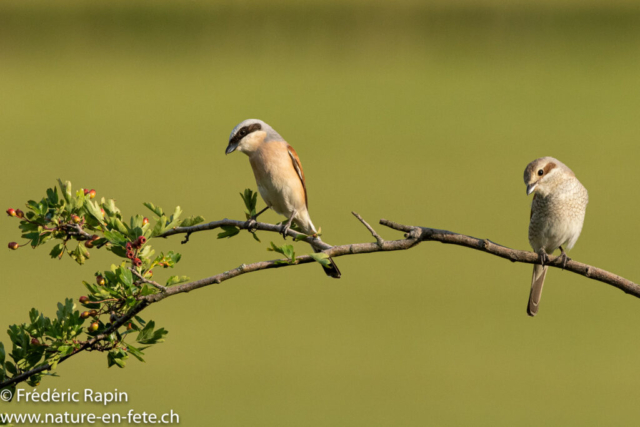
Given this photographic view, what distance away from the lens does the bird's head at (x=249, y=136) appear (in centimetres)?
296

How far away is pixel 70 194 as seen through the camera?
1.99 metres

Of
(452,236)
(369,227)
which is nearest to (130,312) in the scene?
(369,227)

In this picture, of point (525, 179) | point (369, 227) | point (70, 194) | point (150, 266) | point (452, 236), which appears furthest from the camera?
point (525, 179)

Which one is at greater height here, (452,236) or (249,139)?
(249,139)

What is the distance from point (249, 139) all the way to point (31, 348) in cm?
157

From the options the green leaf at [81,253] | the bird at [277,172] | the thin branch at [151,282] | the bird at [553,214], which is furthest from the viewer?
the bird at [277,172]

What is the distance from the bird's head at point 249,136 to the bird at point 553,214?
1.38m

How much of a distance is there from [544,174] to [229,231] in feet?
3.92

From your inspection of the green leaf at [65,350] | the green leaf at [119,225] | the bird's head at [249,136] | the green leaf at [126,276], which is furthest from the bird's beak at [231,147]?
the green leaf at [65,350]

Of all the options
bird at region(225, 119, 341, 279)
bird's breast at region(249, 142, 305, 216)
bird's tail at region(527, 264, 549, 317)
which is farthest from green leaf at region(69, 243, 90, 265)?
bird's tail at region(527, 264, 549, 317)

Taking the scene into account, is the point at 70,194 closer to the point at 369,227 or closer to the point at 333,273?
the point at 369,227

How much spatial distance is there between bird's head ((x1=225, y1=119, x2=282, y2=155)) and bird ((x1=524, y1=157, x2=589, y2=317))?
1382 mm

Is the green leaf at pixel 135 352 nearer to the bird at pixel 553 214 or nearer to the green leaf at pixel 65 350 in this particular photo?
the green leaf at pixel 65 350

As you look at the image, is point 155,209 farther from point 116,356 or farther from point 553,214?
point 553,214
